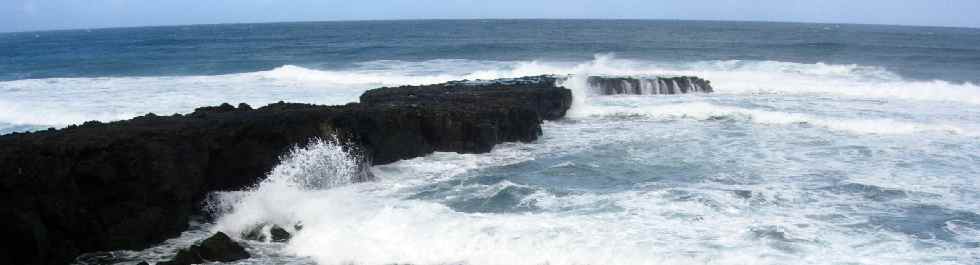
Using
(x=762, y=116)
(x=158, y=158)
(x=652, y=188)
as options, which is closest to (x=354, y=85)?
(x=762, y=116)

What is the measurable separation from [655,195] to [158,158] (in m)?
7.16

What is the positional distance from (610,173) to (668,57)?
3358 centimetres

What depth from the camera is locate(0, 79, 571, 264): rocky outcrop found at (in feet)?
28.9

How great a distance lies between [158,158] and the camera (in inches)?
395

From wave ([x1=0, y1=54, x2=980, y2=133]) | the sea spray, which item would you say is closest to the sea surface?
the sea spray

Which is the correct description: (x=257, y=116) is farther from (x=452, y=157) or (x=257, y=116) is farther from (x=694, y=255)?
(x=694, y=255)

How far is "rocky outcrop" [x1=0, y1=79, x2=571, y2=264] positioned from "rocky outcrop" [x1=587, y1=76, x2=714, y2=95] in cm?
1026

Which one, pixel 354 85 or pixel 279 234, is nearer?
pixel 279 234

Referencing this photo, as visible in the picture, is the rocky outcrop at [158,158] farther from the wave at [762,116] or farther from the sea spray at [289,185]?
the wave at [762,116]

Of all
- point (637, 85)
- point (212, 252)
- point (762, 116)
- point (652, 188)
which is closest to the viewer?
point (212, 252)

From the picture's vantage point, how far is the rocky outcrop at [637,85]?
84.1 feet

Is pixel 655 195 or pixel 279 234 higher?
pixel 655 195

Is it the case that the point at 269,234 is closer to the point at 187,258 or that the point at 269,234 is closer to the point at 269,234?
the point at 269,234

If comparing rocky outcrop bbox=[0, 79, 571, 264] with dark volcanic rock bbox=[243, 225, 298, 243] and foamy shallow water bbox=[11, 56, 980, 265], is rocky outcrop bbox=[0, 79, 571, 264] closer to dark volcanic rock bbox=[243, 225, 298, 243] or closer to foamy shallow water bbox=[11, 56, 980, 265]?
foamy shallow water bbox=[11, 56, 980, 265]
